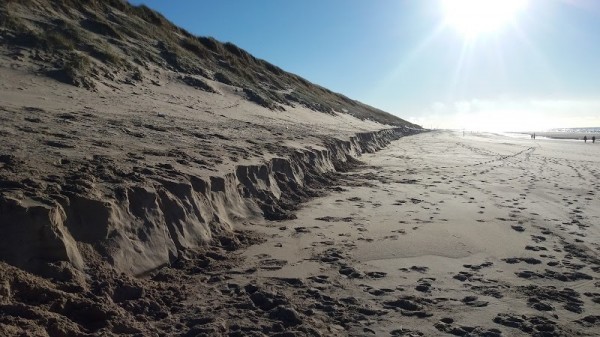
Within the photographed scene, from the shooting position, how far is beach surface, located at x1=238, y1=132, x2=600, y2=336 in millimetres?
3572

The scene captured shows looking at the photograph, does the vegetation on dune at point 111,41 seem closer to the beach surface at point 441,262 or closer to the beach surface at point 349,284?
the beach surface at point 441,262

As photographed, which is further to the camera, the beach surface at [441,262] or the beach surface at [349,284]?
the beach surface at [441,262]

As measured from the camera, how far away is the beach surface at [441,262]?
3.57 meters

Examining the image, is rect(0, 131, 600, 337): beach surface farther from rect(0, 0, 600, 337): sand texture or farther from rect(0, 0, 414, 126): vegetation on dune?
rect(0, 0, 414, 126): vegetation on dune

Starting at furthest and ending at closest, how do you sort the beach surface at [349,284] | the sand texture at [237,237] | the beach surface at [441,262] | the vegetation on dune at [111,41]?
the vegetation on dune at [111,41], the beach surface at [441,262], the sand texture at [237,237], the beach surface at [349,284]

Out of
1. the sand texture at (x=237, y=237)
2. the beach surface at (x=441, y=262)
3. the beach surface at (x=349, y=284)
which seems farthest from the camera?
the beach surface at (x=441, y=262)

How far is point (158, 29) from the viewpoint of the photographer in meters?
22.1

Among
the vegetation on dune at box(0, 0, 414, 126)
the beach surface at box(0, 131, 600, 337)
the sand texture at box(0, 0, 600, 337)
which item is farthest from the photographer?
the vegetation on dune at box(0, 0, 414, 126)

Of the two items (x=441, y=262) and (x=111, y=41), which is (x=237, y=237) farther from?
(x=111, y=41)

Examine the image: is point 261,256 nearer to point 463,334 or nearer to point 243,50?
point 463,334

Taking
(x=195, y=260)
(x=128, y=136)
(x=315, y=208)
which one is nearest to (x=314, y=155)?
(x=315, y=208)

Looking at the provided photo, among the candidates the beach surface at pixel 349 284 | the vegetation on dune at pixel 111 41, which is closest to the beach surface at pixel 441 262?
the beach surface at pixel 349 284

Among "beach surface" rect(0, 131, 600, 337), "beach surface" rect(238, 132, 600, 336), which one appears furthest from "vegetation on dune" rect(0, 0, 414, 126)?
"beach surface" rect(0, 131, 600, 337)

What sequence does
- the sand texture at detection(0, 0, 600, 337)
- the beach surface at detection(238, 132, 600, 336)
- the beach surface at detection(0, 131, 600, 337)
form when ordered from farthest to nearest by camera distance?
the beach surface at detection(238, 132, 600, 336) → the sand texture at detection(0, 0, 600, 337) → the beach surface at detection(0, 131, 600, 337)
